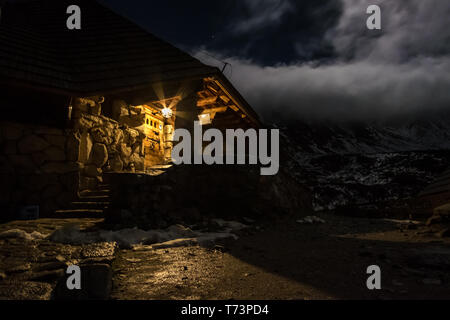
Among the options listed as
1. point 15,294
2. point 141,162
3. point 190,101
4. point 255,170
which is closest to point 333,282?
point 15,294

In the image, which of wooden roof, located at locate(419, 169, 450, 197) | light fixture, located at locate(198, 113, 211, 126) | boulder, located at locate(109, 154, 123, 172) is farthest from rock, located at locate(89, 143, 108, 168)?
wooden roof, located at locate(419, 169, 450, 197)

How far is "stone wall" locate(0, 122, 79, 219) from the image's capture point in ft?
16.9

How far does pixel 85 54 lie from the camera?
699cm

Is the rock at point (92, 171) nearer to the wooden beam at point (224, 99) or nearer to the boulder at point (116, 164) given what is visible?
the boulder at point (116, 164)

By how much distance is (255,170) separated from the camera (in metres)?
6.59

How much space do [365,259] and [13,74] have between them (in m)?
7.40

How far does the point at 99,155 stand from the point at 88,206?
1.66 metres

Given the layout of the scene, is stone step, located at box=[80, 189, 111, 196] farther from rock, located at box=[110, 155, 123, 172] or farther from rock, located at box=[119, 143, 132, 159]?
rock, located at box=[119, 143, 132, 159]

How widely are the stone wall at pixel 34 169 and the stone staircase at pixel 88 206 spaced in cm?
24

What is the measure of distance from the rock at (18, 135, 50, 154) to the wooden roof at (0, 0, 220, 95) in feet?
4.13

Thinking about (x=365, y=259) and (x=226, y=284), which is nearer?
(x=226, y=284)

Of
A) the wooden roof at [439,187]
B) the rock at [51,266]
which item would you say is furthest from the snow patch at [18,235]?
the wooden roof at [439,187]

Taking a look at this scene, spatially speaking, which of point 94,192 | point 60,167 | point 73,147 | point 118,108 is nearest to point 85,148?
point 73,147
